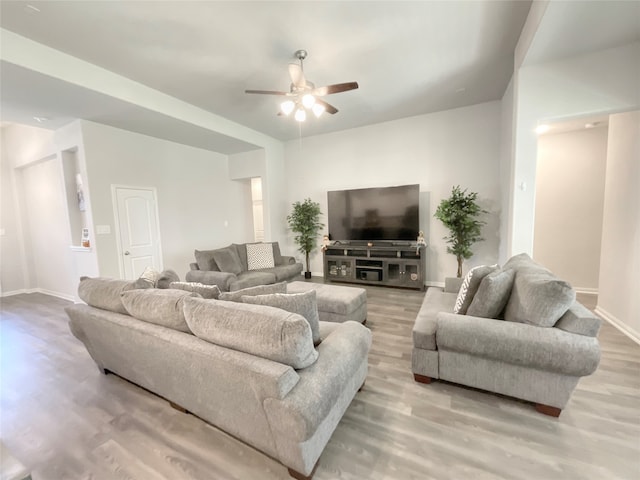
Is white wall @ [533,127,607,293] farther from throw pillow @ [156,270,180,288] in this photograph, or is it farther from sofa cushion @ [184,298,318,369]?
throw pillow @ [156,270,180,288]

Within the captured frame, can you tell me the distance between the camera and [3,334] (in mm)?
3223

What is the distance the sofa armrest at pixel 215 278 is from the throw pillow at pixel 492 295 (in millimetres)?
2861

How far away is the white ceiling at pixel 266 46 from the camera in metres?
2.16

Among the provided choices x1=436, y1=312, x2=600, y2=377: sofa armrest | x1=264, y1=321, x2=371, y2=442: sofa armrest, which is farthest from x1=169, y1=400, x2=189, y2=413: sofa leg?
x1=436, y1=312, x2=600, y2=377: sofa armrest

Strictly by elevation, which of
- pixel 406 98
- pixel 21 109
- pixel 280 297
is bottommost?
pixel 280 297

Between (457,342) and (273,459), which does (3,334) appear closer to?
(273,459)

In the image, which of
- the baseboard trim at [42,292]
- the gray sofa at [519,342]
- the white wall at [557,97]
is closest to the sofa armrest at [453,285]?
the white wall at [557,97]

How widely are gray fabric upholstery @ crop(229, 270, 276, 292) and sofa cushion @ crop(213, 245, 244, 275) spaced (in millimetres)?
147

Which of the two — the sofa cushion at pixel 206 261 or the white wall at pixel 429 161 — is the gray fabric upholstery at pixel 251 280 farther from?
the white wall at pixel 429 161

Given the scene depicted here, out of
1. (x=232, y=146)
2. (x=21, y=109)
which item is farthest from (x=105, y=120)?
(x=232, y=146)

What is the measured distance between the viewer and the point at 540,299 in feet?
5.40

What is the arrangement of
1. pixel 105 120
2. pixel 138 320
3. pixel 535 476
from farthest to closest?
pixel 105 120
pixel 138 320
pixel 535 476

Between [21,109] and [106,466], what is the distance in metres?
4.22

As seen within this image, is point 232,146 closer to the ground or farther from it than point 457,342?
farther from it
